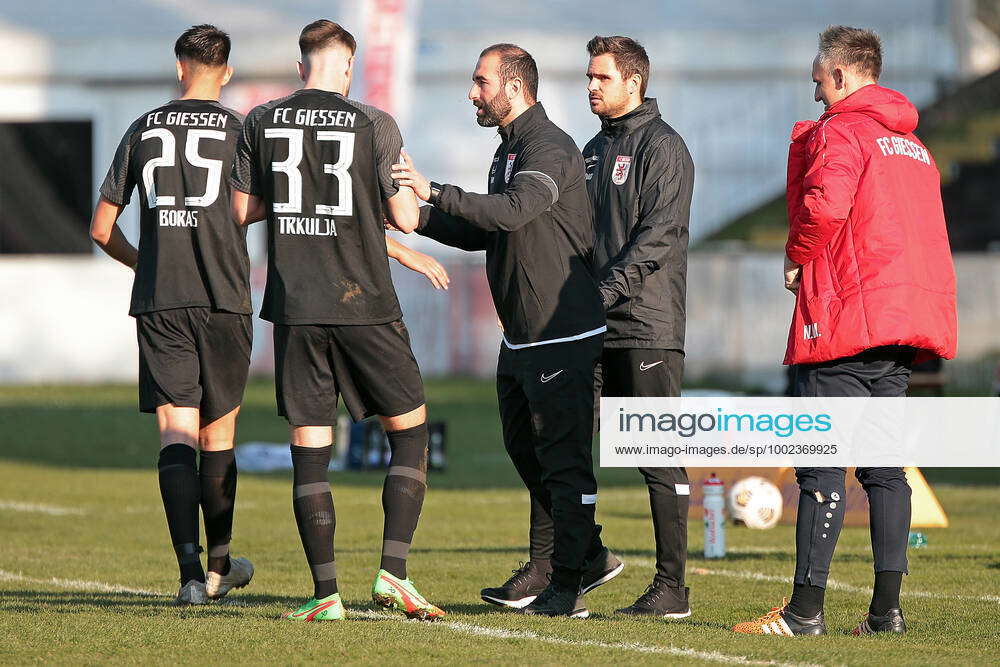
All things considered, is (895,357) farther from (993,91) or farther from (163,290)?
(993,91)

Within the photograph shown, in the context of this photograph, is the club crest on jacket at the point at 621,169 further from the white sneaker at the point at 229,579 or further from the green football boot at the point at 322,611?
the white sneaker at the point at 229,579

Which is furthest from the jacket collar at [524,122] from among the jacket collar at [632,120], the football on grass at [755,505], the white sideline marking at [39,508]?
the white sideline marking at [39,508]

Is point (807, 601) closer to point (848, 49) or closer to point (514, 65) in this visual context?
point (848, 49)

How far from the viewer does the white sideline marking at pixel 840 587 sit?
22.7ft

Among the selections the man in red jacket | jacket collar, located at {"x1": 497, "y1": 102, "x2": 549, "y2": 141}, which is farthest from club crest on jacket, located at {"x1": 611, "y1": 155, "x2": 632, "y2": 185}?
the man in red jacket

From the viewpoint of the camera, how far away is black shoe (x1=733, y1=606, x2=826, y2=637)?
5.72 metres

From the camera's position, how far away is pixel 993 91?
31.4 m

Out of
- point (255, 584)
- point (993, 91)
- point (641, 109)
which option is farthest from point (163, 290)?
point (993, 91)

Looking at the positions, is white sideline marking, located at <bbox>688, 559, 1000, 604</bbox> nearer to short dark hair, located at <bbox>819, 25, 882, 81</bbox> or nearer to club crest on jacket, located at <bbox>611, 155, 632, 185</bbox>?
club crest on jacket, located at <bbox>611, 155, 632, 185</bbox>

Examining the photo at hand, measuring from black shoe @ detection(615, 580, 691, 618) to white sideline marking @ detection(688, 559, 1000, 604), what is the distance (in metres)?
1.20

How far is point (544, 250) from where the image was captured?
243 inches

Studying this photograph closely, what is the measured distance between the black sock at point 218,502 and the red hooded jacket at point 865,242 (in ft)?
8.48

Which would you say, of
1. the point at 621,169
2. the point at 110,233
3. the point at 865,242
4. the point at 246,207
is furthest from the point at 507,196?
the point at 110,233

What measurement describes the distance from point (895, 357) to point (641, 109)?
5.42ft
